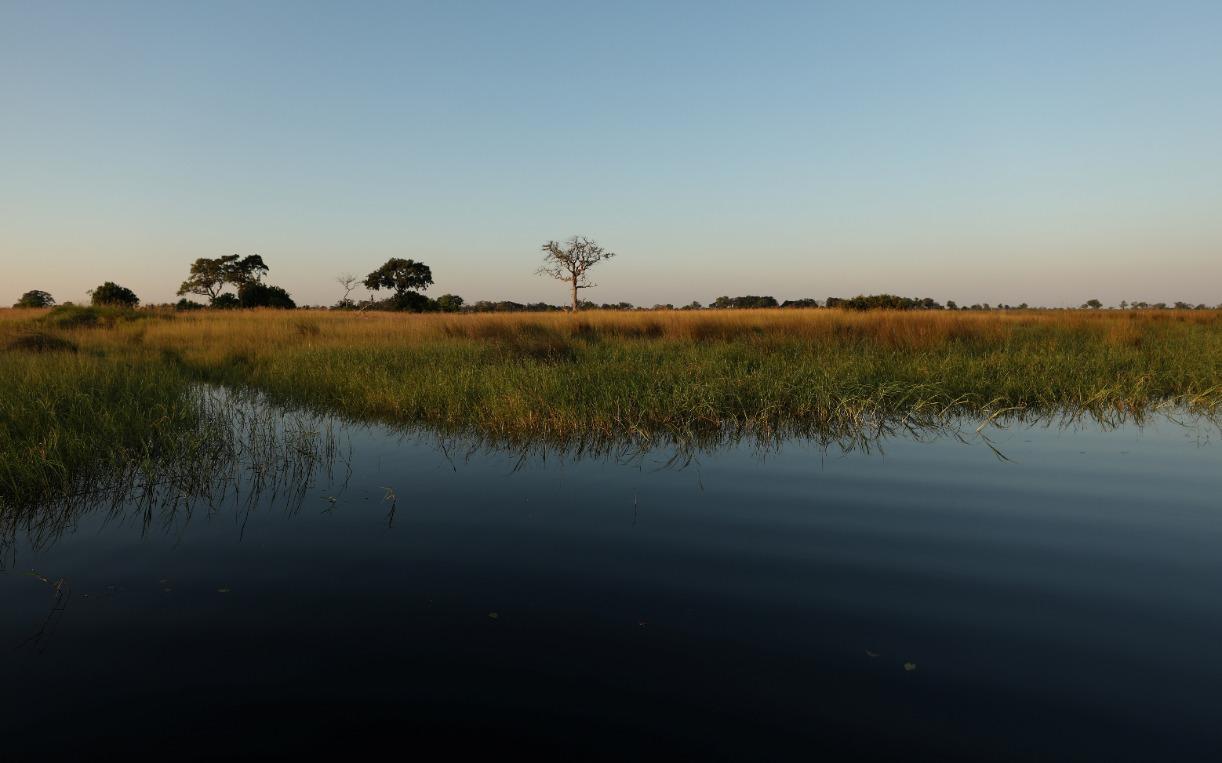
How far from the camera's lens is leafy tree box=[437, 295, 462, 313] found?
50.7 meters

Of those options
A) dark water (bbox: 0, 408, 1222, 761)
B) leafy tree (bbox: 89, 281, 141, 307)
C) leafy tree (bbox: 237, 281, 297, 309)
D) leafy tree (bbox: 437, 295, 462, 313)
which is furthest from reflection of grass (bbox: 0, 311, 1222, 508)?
leafy tree (bbox: 437, 295, 462, 313)

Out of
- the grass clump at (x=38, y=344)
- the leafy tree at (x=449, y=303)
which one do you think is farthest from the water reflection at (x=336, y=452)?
the leafy tree at (x=449, y=303)

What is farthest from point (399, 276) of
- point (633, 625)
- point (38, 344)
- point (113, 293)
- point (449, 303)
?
point (633, 625)

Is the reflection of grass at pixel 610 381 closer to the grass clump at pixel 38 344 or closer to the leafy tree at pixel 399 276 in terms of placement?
the grass clump at pixel 38 344

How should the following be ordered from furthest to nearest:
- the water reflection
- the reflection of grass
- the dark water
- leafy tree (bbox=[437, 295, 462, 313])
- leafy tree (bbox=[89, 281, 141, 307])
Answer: leafy tree (bbox=[437, 295, 462, 313]), leafy tree (bbox=[89, 281, 141, 307]), the reflection of grass, the water reflection, the dark water

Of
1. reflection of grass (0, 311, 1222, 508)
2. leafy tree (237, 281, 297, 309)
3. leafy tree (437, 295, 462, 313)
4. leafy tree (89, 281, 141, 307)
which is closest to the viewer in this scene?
reflection of grass (0, 311, 1222, 508)

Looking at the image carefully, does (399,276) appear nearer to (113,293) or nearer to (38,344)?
(113,293)

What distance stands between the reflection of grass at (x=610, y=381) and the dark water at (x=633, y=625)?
2.15 m

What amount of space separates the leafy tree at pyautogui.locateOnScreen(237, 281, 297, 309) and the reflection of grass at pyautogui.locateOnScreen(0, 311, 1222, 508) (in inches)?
1120

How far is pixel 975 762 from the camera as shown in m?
2.01

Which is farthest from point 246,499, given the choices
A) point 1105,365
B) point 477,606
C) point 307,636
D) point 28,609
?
point 1105,365

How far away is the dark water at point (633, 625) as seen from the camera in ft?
7.14

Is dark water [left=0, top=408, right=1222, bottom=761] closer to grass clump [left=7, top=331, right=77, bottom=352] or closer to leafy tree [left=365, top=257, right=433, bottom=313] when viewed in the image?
grass clump [left=7, top=331, right=77, bottom=352]

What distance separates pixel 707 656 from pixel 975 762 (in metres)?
0.99
